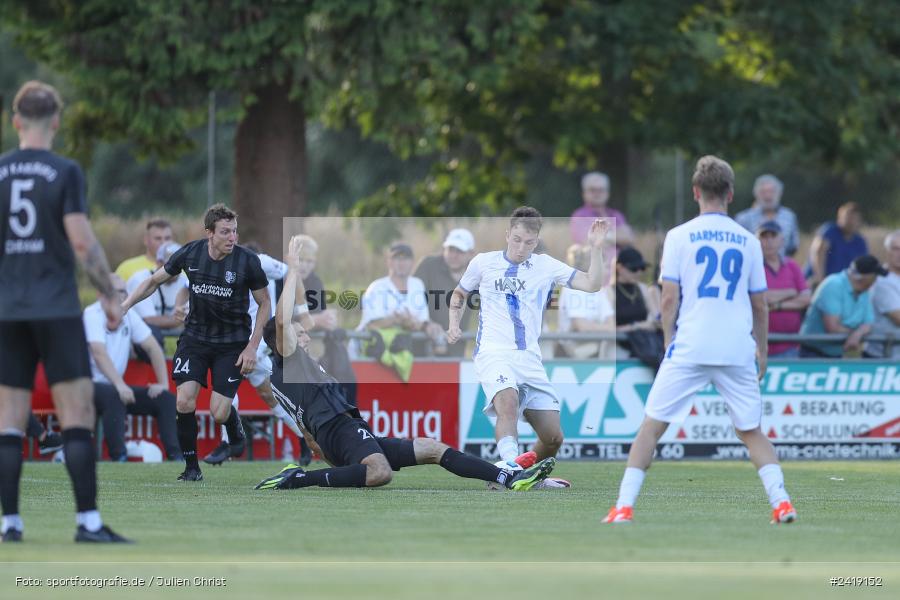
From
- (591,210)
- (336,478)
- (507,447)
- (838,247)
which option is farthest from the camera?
(838,247)

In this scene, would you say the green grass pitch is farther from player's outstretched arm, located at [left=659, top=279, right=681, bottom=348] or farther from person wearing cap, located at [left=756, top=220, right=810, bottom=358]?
person wearing cap, located at [left=756, top=220, right=810, bottom=358]

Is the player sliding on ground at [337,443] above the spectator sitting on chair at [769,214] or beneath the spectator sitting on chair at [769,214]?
beneath

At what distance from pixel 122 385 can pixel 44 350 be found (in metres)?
7.81

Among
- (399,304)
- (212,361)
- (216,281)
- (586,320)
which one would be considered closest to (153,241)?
(399,304)

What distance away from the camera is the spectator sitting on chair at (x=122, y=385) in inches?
630

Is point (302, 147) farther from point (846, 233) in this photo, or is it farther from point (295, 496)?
point (295, 496)

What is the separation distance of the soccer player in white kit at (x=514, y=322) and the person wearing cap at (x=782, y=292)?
608cm

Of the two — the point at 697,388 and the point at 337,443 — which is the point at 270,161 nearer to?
the point at 337,443

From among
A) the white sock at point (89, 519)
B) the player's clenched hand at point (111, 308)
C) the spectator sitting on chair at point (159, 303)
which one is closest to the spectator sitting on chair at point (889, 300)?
the spectator sitting on chair at point (159, 303)

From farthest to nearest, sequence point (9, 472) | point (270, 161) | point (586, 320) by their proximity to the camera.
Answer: point (270, 161) < point (586, 320) < point (9, 472)

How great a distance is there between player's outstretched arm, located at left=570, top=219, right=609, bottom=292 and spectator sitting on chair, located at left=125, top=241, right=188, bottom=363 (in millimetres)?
5717

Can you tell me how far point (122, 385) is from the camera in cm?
1588

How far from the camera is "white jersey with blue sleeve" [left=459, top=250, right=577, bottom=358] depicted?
1252cm

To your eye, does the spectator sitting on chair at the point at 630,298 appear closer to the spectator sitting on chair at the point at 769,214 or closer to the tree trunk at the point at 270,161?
the spectator sitting on chair at the point at 769,214
